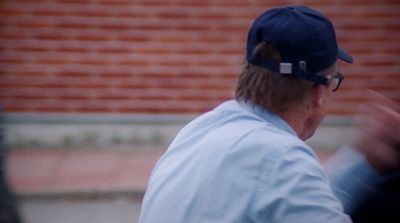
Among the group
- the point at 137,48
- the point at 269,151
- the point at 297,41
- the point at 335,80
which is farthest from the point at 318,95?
the point at 137,48

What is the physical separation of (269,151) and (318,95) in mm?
311

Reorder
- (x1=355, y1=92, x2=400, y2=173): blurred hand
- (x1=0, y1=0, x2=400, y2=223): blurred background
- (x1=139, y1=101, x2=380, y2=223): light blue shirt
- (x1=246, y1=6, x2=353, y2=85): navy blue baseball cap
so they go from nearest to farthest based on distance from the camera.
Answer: (x1=139, y1=101, x2=380, y2=223): light blue shirt < (x1=246, y1=6, x2=353, y2=85): navy blue baseball cap < (x1=355, y1=92, x2=400, y2=173): blurred hand < (x1=0, y1=0, x2=400, y2=223): blurred background

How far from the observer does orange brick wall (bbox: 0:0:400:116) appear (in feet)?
34.3

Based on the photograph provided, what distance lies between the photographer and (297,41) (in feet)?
7.77

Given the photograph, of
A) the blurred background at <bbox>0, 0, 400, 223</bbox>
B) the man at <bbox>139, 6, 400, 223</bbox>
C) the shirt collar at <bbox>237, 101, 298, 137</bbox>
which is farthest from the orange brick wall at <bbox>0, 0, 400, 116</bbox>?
the shirt collar at <bbox>237, 101, 298, 137</bbox>

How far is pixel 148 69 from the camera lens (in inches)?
416

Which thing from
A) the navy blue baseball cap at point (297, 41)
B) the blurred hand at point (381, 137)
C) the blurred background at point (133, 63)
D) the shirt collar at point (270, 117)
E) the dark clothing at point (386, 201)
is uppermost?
the navy blue baseball cap at point (297, 41)

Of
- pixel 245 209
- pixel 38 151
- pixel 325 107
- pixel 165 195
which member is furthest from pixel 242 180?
pixel 38 151

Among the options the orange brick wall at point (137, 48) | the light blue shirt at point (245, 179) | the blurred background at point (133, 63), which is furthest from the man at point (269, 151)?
the orange brick wall at point (137, 48)

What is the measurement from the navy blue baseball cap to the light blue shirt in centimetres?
14

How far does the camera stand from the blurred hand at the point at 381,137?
2.49 m

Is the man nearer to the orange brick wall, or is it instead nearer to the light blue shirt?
the light blue shirt

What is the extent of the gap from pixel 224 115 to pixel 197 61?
26.7 ft

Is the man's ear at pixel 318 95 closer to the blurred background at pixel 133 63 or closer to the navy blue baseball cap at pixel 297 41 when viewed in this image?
the navy blue baseball cap at pixel 297 41
